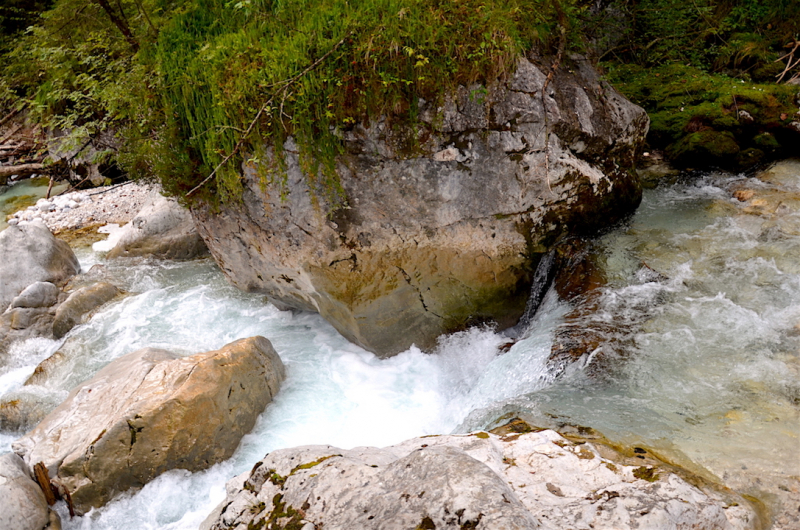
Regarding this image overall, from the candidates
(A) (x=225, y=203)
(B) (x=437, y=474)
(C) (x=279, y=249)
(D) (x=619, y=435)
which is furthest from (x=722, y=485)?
(A) (x=225, y=203)

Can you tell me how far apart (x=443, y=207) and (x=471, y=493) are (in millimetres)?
3759

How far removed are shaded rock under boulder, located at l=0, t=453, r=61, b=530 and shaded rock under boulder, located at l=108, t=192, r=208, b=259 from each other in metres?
5.04

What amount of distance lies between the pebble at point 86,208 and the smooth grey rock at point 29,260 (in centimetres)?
253

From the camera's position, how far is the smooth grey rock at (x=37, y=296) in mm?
7809

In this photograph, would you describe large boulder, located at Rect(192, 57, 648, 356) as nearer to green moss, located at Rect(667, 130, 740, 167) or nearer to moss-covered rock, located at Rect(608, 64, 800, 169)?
green moss, located at Rect(667, 130, 740, 167)

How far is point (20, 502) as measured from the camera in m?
4.27

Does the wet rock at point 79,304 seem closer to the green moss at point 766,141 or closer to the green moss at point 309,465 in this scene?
the green moss at point 309,465

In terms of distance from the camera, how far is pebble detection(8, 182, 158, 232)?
37.9ft

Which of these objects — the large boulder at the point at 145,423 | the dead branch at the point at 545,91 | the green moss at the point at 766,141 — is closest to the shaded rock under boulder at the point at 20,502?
the large boulder at the point at 145,423

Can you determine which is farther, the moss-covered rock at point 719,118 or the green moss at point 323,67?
the moss-covered rock at point 719,118

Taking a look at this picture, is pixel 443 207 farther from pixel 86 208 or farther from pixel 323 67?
pixel 86 208

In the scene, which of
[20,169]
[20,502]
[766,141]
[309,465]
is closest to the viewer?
[309,465]

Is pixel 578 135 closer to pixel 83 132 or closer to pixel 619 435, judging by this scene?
pixel 619 435

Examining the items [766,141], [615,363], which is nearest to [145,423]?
[615,363]
